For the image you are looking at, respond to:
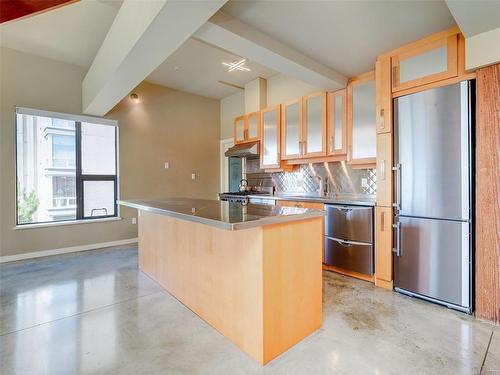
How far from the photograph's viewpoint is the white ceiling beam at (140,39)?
1.76 m

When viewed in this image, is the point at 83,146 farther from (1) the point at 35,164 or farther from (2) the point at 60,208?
(2) the point at 60,208

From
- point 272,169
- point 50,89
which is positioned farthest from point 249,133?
point 50,89

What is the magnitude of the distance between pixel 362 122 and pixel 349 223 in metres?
1.24

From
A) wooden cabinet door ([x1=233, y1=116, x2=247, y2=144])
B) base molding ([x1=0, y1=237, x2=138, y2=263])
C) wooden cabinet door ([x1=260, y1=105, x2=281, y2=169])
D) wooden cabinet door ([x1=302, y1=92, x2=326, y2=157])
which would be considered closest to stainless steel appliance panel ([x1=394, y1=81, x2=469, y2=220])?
wooden cabinet door ([x1=302, y1=92, x2=326, y2=157])

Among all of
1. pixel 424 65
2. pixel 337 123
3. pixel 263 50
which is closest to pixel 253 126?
pixel 337 123

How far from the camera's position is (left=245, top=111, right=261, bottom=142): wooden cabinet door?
177 inches

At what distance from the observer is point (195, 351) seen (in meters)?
1.67

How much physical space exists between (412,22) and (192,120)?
4090 mm

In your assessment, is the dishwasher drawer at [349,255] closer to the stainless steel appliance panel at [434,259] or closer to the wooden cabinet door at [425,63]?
the stainless steel appliance panel at [434,259]

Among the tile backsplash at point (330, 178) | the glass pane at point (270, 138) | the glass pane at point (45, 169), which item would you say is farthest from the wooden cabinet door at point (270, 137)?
the glass pane at point (45, 169)

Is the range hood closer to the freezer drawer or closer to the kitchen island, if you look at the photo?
the freezer drawer

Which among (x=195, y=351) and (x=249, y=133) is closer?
(x=195, y=351)

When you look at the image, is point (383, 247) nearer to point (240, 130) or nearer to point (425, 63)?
point (425, 63)

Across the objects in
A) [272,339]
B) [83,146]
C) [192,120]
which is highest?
[192,120]
